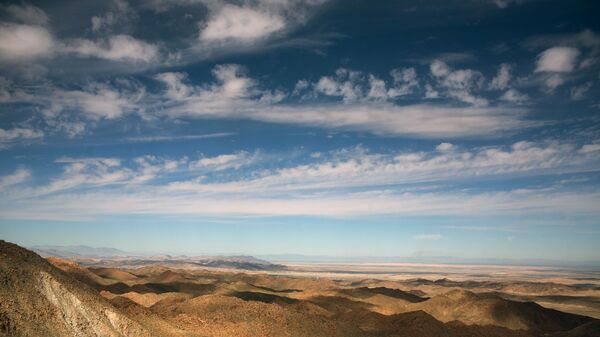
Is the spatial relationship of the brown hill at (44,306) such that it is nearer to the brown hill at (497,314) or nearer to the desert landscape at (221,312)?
the desert landscape at (221,312)

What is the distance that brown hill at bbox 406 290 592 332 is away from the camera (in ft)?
201

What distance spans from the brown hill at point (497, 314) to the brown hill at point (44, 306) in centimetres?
5078

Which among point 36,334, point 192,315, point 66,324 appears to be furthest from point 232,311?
point 36,334

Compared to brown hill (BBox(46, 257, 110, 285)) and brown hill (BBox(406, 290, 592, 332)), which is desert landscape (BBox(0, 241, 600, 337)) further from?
brown hill (BBox(46, 257, 110, 285))

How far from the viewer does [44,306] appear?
923 inches

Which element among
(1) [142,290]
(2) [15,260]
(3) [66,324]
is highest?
(2) [15,260]

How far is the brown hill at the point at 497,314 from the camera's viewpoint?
61.3 m

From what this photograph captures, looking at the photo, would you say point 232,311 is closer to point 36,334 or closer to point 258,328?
point 258,328

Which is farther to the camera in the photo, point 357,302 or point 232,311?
point 357,302

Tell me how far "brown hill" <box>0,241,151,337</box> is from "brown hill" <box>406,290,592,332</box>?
167 feet

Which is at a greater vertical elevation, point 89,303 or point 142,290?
point 89,303

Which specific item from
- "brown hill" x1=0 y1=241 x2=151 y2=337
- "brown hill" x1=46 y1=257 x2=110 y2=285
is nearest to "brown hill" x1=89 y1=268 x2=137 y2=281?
"brown hill" x1=46 y1=257 x2=110 y2=285

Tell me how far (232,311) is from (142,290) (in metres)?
41.4

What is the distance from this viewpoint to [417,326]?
47.6 m
